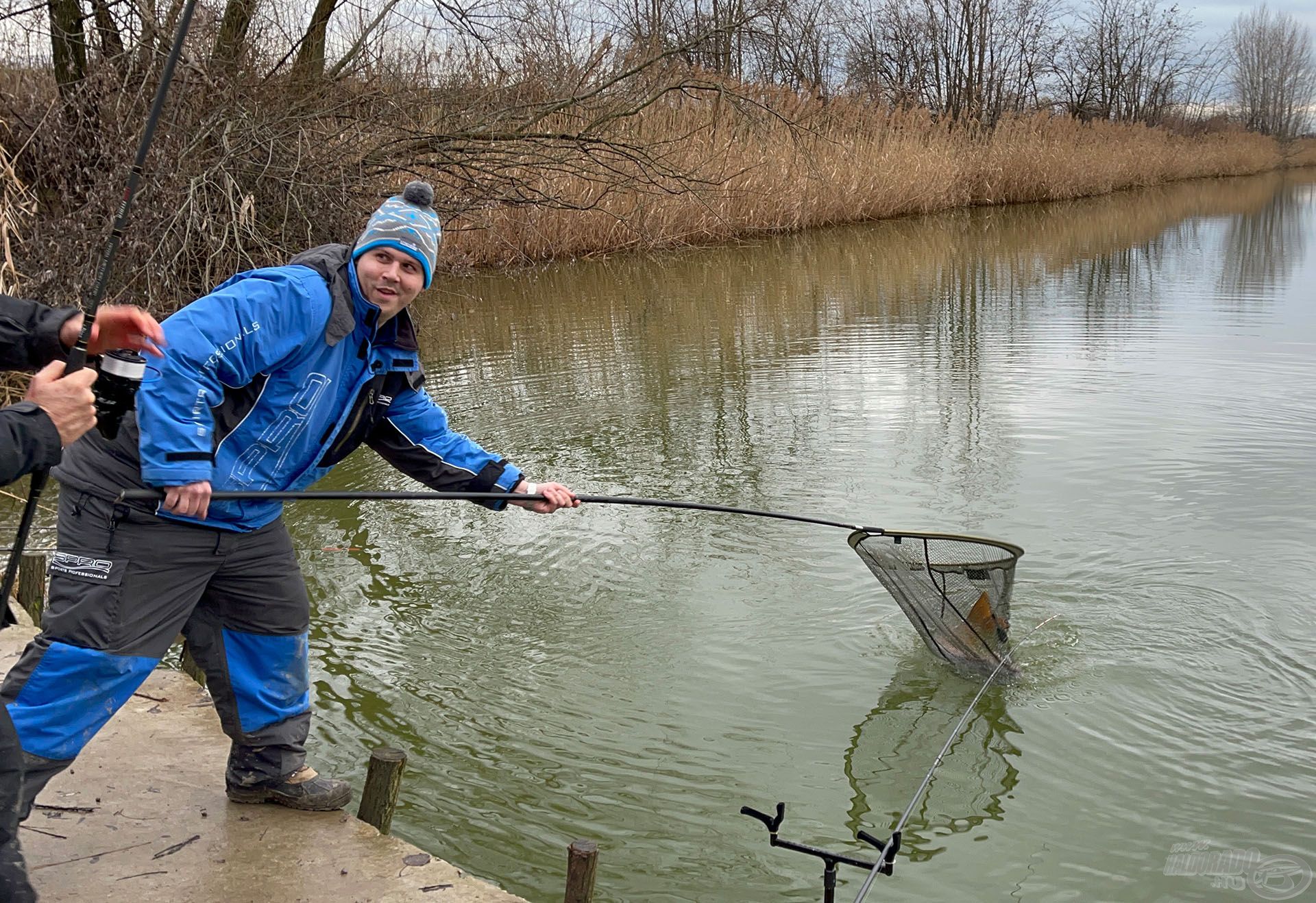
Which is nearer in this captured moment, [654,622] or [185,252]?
[654,622]

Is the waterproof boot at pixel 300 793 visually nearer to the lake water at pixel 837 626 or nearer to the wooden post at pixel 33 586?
the lake water at pixel 837 626

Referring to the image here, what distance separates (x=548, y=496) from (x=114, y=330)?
1.21 meters

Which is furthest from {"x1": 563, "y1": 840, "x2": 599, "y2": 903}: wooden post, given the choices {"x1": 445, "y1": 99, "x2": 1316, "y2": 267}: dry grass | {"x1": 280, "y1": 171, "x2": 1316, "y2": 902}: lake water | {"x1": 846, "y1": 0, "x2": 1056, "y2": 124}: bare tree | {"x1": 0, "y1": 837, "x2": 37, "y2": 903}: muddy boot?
{"x1": 846, "y1": 0, "x2": 1056, "y2": 124}: bare tree

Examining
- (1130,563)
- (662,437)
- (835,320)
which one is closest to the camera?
(1130,563)

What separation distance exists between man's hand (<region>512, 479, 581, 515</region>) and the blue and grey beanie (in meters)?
0.65

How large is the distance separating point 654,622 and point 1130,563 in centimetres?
228

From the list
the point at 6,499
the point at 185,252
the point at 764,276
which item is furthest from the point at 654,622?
the point at 764,276

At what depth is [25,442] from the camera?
209 centimetres

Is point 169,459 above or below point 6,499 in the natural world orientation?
above

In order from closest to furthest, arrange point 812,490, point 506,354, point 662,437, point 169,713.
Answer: point 169,713, point 812,490, point 662,437, point 506,354

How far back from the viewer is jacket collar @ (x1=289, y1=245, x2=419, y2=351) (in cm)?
287

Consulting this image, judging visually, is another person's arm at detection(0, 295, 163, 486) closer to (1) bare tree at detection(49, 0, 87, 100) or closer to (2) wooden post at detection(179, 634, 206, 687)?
(2) wooden post at detection(179, 634, 206, 687)

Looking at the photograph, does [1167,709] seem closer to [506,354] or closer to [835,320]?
[506,354]

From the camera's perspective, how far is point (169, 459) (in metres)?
2.58
